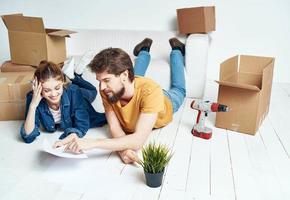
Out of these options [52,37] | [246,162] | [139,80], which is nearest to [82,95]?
[139,80]

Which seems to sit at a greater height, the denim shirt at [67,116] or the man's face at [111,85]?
the man's face at [111,85]

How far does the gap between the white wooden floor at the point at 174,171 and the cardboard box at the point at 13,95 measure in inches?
7.7

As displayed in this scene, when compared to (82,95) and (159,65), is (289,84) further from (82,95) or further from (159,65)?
(82,95)

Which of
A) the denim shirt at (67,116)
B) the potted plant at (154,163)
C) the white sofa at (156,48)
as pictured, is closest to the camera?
the potted plant at (154,163)

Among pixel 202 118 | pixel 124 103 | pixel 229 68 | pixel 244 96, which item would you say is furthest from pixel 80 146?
pixel 229 68

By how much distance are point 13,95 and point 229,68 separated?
1672 millimetres

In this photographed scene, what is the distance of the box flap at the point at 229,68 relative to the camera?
7.61ft

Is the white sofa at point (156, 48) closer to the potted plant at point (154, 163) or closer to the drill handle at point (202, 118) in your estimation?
the drill handle at point (202, 118)

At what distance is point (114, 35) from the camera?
337 cm

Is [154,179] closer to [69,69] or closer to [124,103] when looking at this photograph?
[124,103]

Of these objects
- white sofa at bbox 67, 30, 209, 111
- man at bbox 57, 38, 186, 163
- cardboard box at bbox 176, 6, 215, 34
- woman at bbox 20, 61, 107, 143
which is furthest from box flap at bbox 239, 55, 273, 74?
woman at bbox 20, 61, 107, 143

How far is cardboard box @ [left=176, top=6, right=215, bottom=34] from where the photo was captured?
300cm

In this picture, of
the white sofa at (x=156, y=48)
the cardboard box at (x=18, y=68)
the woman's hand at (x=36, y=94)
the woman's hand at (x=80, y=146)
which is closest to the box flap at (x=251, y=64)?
the white sofa at (x=156, y=48)

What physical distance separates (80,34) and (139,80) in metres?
1.67
